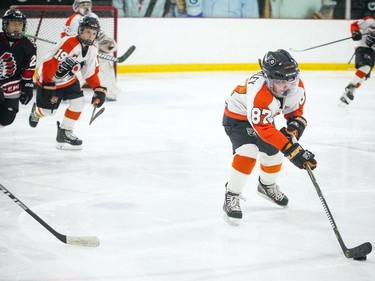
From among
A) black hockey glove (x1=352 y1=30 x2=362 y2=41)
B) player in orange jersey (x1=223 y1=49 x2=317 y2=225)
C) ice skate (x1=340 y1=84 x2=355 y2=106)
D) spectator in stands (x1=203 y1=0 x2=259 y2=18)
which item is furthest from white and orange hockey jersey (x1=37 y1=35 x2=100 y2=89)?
spectator in stands (x1=203 y1=0 x2=259 y2=18)

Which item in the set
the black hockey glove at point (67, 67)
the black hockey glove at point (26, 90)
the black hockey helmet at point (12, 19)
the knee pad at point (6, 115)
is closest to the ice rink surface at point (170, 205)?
the knee pad at point (6, 115)

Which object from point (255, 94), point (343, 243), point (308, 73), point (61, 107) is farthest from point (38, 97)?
point (308, 73)

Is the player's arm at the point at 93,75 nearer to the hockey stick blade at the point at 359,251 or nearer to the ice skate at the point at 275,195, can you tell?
the ice skate at the point at 275,195

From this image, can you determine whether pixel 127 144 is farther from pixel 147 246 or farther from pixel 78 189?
pixel 147 246

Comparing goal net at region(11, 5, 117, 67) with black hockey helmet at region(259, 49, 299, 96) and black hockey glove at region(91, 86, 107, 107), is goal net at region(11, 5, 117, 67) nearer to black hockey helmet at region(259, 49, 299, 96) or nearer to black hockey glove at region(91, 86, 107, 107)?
black hockey glove at region(91, 86, 107, 107)

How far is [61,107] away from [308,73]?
447cm

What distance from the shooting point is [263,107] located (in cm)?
280

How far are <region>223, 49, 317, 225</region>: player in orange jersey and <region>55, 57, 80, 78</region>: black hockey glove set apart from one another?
1.75 metres

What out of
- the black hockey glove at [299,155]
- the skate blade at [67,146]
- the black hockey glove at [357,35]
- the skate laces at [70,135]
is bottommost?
the skate blade at [67,146]

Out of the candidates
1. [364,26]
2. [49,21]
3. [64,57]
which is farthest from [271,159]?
[49,21]

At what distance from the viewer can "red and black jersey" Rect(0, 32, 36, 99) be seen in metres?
4.14

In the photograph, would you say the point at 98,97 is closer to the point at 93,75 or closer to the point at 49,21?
the point at 93,75

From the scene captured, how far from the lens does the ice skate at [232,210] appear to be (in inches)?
119

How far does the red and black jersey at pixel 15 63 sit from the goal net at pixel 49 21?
3342mm
